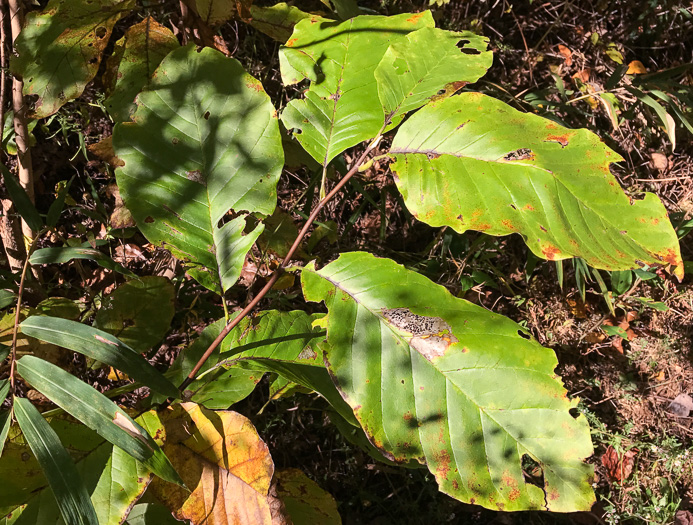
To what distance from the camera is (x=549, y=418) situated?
0.93m

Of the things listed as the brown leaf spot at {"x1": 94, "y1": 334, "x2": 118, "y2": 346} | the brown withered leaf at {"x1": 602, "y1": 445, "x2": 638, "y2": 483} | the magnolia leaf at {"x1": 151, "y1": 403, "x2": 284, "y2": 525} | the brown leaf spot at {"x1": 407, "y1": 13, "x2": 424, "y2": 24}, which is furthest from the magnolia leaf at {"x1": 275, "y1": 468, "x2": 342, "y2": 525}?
the brown withered leaf at {"x1": 602, "y1": 445, "x2": 638, "y2": 483}

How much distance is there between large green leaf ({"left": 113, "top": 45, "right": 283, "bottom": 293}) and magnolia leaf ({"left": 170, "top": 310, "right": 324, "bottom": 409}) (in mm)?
164

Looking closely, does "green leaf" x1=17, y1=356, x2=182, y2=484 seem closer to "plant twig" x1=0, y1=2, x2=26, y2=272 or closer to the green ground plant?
the green ground plant

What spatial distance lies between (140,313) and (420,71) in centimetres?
107

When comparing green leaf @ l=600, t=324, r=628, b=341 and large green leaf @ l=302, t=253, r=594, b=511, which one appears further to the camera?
green leaf @ l=600, t=324, r=628, b=341

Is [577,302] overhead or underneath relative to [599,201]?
underneath

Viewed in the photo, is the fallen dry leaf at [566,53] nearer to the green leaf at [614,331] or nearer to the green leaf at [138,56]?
the green leaf at [614,331]

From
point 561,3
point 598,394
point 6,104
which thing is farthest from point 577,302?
point 6,104

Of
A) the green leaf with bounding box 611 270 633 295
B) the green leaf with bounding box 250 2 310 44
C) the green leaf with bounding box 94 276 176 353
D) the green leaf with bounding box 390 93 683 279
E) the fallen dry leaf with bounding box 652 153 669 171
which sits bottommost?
the green leaf with bounding box 611 270 633 295

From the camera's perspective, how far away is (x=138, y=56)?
4.27 feet

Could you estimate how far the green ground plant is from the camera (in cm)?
92

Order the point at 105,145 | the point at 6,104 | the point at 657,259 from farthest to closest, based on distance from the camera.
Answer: the point at 6,104 → the point at 105,145 → the point at 657,259

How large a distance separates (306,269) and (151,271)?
1.39 m

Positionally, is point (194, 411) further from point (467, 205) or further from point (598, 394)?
point (598, 394)
